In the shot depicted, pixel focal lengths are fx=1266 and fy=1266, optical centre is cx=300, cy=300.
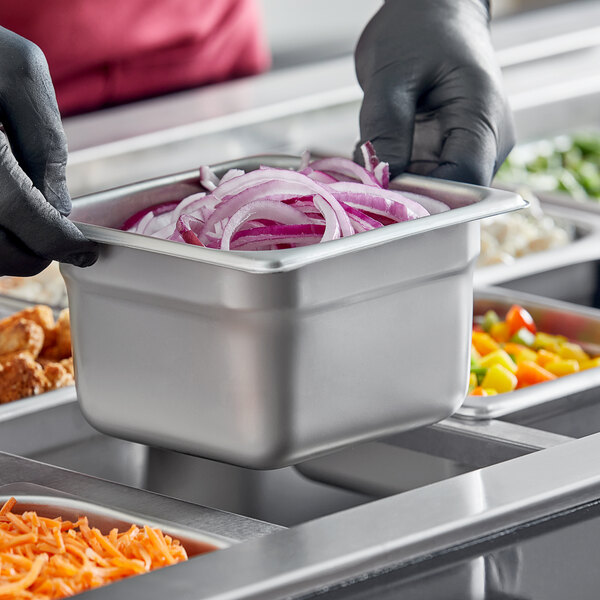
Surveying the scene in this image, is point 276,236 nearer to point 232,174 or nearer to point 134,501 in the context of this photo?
point 232,174

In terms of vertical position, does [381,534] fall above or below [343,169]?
below

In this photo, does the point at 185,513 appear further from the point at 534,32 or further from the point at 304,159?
the point at 534,32

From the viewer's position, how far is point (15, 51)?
44.1 inches

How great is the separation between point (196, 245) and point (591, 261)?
4.39 feet

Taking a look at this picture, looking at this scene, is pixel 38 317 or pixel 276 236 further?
pixel 38 317

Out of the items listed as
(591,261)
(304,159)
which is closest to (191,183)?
(304,159)

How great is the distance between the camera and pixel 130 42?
10.5 feet

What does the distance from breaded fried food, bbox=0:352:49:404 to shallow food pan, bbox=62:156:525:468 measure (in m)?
0.46

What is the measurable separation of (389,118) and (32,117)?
46 centimetres

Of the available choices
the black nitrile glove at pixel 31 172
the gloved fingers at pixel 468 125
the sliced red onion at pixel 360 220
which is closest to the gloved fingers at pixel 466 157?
the gloved fingers at pixel 468 125

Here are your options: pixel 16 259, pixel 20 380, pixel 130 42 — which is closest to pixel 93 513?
pixel 16 259

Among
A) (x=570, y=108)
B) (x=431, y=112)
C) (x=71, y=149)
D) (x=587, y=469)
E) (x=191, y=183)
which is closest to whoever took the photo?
(x=587, y=469)

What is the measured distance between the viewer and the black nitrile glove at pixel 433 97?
142cm

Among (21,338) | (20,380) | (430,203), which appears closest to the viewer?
(430,203)
